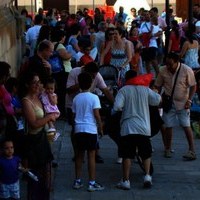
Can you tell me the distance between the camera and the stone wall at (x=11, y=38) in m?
12.5

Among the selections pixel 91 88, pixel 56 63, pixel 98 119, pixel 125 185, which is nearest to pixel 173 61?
pixel 91 88

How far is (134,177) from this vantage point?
10117mm

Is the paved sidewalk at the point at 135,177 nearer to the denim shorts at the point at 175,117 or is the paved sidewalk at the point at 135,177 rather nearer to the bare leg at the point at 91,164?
the bare leg at the point at 91,164

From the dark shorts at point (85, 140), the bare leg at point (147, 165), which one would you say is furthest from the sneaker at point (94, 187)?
the bare leg at point (147, 165)

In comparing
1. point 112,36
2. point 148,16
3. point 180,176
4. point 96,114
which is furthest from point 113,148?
point 148,16

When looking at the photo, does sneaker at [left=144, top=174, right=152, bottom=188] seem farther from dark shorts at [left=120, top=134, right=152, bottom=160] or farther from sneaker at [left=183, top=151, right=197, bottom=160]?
sneaker at [left=183, top=151, right=197, bottom=160]

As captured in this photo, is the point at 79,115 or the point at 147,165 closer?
the point at 79,115

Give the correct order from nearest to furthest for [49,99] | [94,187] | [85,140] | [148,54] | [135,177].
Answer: [49,99] → [85,140] → [94,187] → [135,177] → [148,54]

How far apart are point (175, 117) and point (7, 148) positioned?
434cm

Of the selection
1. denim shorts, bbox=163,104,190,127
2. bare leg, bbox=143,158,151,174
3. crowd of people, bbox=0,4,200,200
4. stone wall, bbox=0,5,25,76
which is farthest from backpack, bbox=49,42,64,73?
bare leg, bbox=143,158,151,174

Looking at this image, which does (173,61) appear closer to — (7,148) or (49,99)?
(49,99)

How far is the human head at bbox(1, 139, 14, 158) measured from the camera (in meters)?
7.51

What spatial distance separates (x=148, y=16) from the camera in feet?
80.1

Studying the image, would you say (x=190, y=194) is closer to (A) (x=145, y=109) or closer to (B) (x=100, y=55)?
(A) (x=145, y=109)
